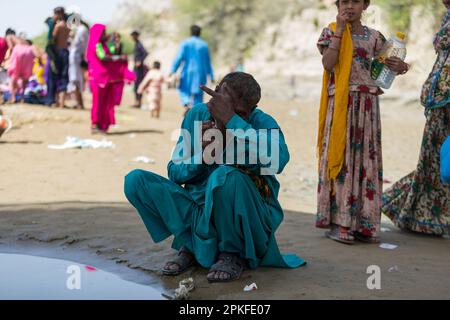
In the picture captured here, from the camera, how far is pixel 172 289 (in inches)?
156

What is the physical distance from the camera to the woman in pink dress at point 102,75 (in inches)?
426

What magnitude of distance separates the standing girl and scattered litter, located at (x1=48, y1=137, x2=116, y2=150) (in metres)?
5.29

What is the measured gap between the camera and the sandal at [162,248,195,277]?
4.16 metres

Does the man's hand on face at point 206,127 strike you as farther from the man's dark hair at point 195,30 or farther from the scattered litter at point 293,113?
the scattered litter at point 293,113

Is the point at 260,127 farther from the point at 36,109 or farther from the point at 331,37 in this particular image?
the point at 36,109

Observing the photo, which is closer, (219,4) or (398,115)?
(398,115)

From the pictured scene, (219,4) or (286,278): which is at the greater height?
(219,4)

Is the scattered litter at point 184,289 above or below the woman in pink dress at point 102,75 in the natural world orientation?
below

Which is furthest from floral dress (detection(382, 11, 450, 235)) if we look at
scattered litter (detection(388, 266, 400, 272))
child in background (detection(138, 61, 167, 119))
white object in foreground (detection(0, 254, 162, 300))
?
child in background (detection(138, 61, 167, 119))

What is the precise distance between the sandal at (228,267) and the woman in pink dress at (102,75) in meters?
7.18

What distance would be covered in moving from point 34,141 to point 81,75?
13.1ft

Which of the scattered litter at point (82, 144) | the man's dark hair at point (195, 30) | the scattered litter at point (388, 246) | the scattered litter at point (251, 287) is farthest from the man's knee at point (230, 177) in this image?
the man's dark hair at point (195, 30)

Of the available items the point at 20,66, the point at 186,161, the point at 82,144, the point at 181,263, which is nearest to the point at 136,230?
the point at 181,263

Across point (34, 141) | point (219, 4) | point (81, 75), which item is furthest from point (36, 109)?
point (219, 4)
